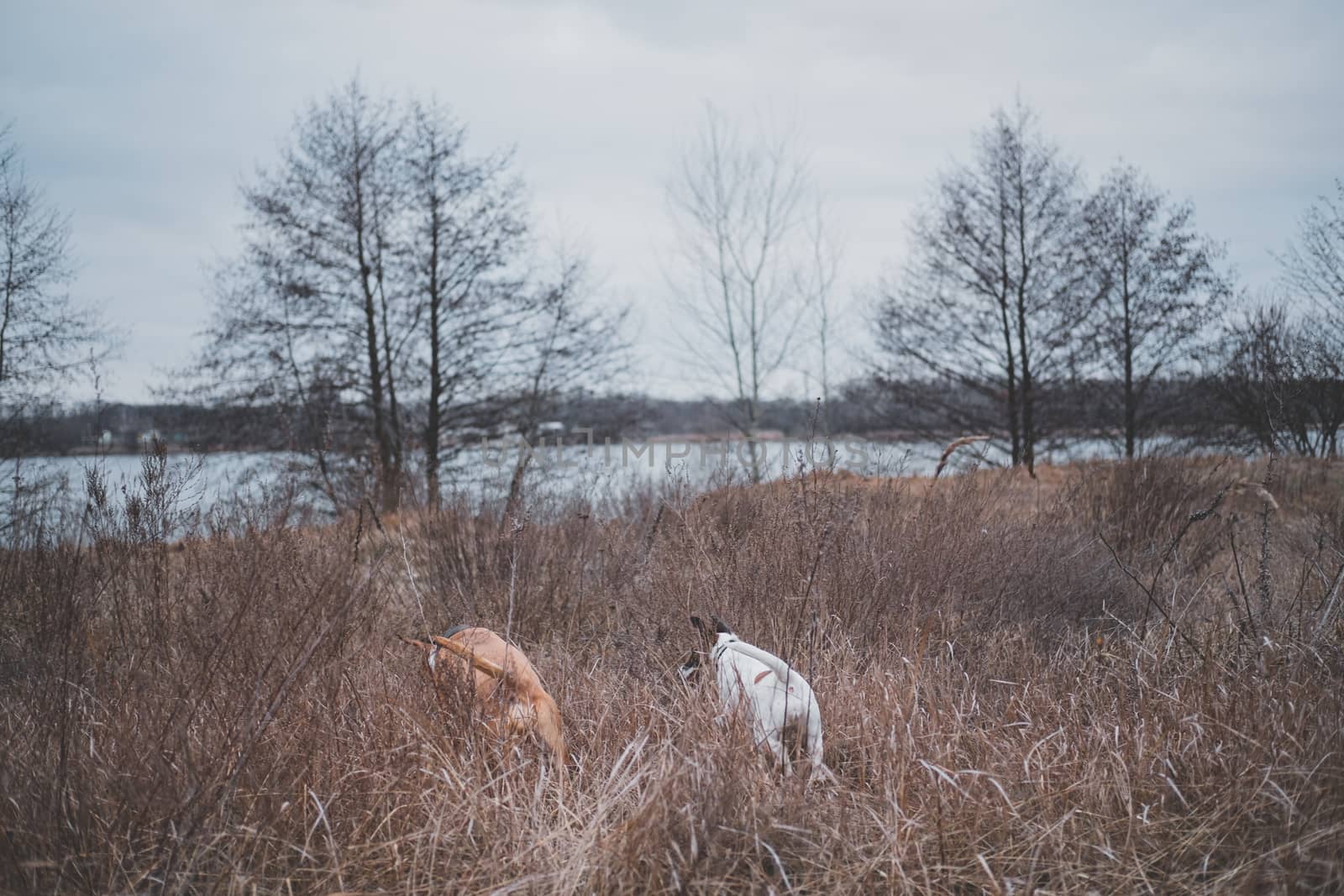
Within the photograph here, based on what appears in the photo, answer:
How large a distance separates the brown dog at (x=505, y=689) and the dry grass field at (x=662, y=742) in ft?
0.28

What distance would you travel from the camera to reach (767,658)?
2904 millimetres

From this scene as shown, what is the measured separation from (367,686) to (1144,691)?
9.24 ft

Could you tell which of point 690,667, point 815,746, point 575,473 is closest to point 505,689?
point 690,667

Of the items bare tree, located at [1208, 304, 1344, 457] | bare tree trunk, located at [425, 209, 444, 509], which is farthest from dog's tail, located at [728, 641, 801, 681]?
bare tree trunk, located at [425, 209, 444, 509]

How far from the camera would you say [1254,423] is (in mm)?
13656

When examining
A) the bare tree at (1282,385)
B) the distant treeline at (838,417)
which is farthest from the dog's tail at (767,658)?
the distant treeline at (838,417)

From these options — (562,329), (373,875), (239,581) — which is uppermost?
(562,329)

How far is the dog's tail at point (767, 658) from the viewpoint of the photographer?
9.25 feet

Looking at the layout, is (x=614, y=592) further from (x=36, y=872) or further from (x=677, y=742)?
(x=36, y=872)

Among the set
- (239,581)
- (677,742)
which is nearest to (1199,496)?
(677,742)

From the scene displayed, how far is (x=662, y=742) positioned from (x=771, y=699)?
387mm

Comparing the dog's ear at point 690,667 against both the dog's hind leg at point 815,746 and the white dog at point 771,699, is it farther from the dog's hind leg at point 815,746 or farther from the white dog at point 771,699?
the dog's hind leg at point 815,746

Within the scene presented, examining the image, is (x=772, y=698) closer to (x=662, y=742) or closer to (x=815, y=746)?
(x=815, y=746)

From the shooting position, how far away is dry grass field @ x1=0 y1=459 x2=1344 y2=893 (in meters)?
2.12
